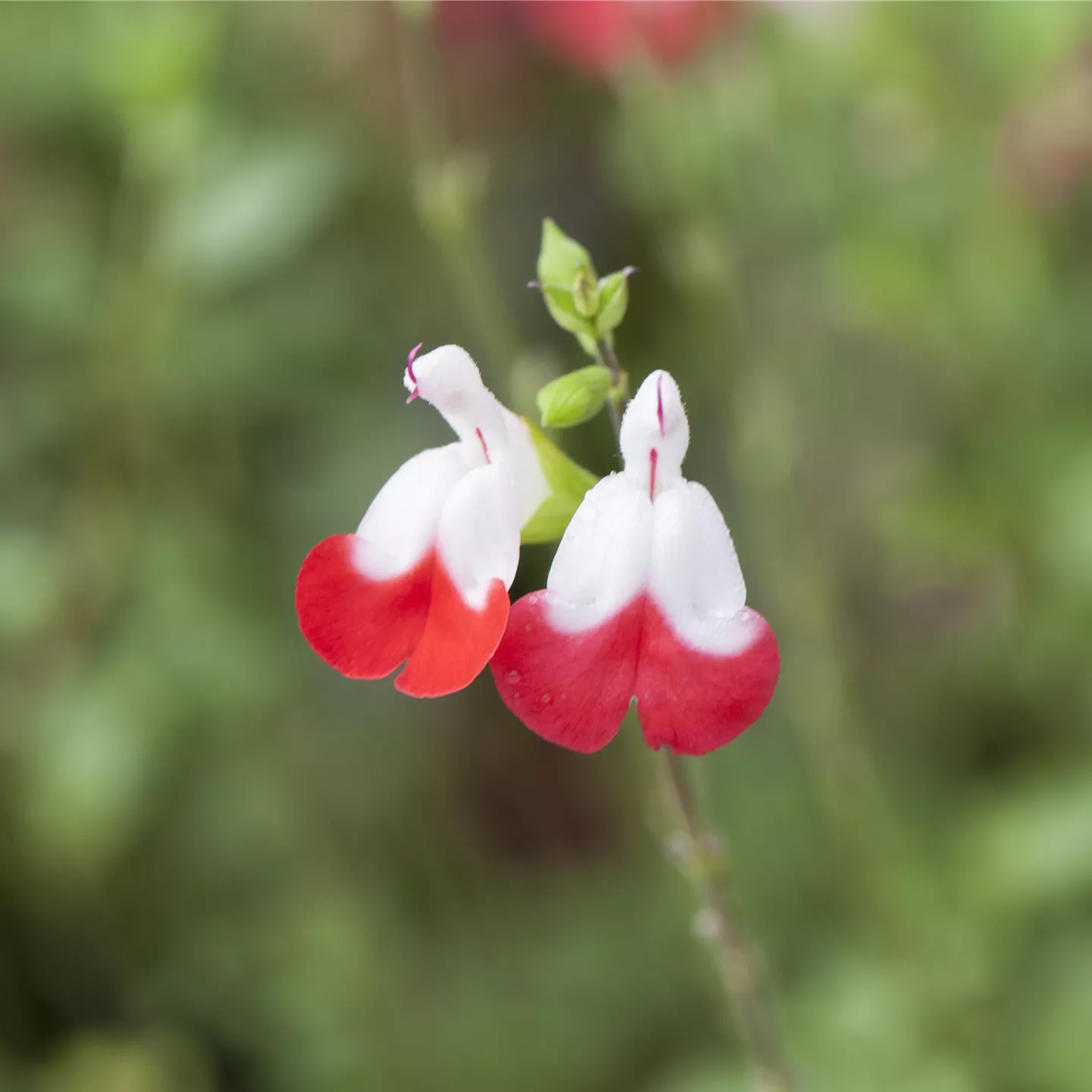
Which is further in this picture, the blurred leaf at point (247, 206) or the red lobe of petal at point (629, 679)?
the blurred leaf at point (247, 206)

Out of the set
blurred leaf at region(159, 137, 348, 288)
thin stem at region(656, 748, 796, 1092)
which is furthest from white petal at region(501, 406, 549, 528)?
blurred leaf at region(159, 137, 348, 288)

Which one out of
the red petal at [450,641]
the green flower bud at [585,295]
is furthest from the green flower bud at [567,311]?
the red petal at [450,641]

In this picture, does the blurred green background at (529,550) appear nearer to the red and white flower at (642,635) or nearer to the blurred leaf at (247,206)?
the blurred leaf at (247,206)

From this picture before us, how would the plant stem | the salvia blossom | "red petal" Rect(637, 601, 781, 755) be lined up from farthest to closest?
the salvia blossom
the plant stem
"red petal" Rect(637, 601, 781, 755)

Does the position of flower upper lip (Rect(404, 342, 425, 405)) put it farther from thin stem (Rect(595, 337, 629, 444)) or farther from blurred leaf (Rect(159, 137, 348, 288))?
blurred leaf (Rect(159, 137, 348, 288))

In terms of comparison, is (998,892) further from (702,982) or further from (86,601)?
(86,601)

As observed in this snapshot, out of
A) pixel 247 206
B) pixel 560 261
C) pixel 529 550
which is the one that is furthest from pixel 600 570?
pixel 529 550

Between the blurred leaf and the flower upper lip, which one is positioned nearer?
the flower upper lip
